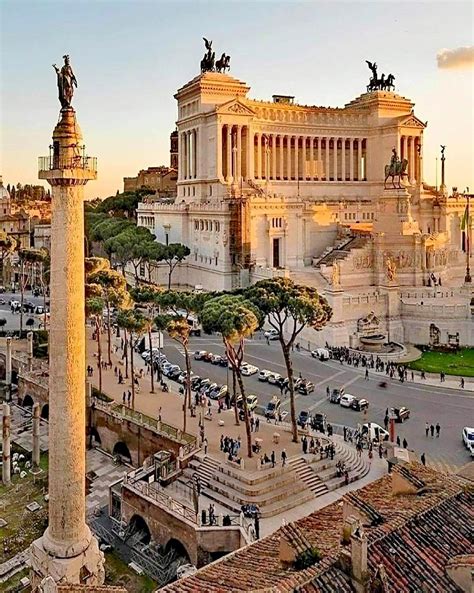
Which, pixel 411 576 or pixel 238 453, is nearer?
pixel 411 576

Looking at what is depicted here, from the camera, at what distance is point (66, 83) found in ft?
71.2

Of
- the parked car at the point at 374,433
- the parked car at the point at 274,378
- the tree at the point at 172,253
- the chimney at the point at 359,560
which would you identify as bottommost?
the parked car at the point at 374,433

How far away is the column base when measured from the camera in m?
21.5

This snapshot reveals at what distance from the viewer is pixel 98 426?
4184 centimetres

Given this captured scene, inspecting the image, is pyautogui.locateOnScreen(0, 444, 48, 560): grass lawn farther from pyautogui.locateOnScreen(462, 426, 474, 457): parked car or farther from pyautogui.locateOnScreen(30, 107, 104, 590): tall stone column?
pyautogui.locateOnScreen(462, 426, 474, 457): parked car

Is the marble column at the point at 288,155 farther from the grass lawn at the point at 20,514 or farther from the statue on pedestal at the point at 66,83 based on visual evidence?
the statue on pedestal at the point at 66,83

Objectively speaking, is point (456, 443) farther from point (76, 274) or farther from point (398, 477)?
point (76, 274)

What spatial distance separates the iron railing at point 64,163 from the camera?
21.6 metres

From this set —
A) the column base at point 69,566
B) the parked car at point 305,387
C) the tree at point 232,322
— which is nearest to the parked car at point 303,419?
the parked car at point 305,387

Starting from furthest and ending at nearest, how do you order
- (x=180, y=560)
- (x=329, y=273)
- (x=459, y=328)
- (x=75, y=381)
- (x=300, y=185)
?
(x=300, y=185)
(x=329, y=273)
(x=459, y=328)
(x=180, y=560)
(x=75, y=381)

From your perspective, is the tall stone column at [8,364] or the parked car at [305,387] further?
the tall stone column at [8,364]

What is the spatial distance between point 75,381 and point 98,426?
20.8 metres

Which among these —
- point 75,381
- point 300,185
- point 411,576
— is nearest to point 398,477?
point 411,576

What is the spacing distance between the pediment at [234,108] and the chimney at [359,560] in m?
71.1
